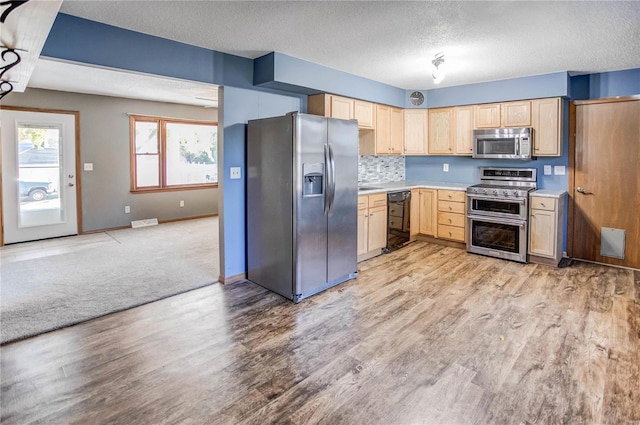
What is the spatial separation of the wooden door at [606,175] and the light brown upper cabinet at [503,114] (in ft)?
1.92

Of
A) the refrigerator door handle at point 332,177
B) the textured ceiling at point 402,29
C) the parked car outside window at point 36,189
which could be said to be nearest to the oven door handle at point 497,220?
the textured ceiling at point 402,29

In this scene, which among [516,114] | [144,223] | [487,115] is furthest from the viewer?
[144,223]

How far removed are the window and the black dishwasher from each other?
4586mm

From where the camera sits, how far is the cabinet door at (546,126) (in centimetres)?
440

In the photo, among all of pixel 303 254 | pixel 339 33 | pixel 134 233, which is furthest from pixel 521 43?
pixel 134 233

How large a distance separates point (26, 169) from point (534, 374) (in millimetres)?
6936

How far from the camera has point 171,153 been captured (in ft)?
24.0

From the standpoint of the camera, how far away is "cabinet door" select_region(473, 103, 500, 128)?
4891 mm

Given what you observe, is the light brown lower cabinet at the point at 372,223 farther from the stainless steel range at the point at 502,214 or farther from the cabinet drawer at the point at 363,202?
the stainless steel range at the point at 502,214

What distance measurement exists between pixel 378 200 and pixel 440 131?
5.51ft

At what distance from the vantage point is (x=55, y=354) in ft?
8.11

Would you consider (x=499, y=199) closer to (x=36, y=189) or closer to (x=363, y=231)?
(x=363, y=231)

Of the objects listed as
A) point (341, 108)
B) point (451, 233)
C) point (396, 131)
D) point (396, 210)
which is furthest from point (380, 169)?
point (341, 108)

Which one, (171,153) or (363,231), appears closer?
(363,231)
